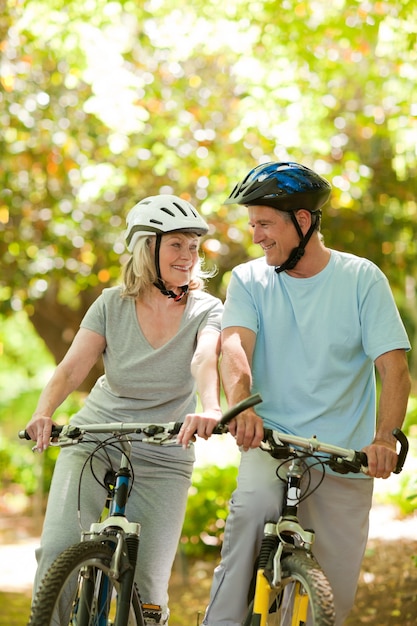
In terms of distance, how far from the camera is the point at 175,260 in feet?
14.9

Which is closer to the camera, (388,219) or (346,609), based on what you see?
(346,609)

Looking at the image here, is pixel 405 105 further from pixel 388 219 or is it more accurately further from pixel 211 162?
pixel 388 219

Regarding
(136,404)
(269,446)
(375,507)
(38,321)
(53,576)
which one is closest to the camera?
(53,576)

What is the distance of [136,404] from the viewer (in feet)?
14.6

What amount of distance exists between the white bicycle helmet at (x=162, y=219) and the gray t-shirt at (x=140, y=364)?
0.33 metres

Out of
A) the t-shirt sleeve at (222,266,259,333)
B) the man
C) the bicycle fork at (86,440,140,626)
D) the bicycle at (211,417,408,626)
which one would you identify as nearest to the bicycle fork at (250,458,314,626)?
the bicycle at (211,417,408,626)

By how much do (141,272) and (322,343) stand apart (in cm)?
99

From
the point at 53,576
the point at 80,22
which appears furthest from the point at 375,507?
the point at 53,576

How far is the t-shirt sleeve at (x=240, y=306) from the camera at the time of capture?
4.06 m

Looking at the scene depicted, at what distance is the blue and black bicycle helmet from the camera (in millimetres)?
4074

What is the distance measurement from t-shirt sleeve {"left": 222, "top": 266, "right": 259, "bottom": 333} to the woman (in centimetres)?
22

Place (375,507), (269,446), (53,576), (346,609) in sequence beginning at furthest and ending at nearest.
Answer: (375,507)
(346,609)
(269,446)
(53,576)

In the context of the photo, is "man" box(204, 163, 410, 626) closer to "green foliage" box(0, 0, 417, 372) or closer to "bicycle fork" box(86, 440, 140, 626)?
"bicycle fork" box(86, 440, 140, 626)

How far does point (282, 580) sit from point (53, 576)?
85 cm
